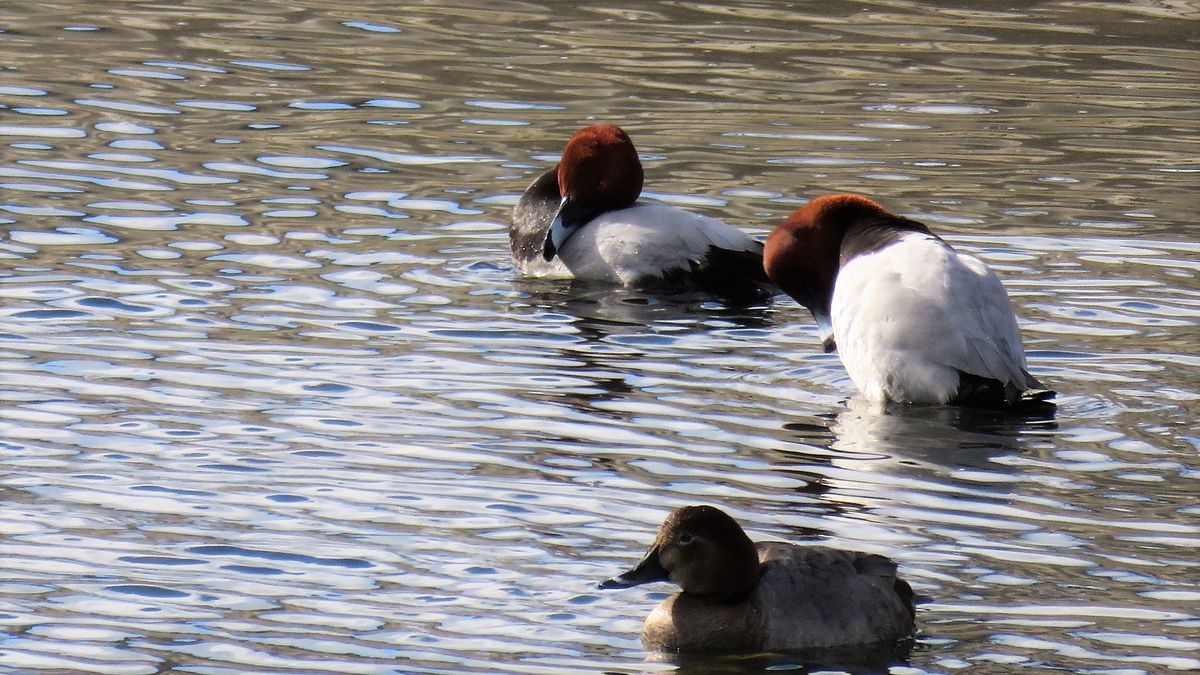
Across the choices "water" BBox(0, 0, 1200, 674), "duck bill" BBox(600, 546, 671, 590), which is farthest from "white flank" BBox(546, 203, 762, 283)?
"duck bill" BBox(600, 546, 671, 590)

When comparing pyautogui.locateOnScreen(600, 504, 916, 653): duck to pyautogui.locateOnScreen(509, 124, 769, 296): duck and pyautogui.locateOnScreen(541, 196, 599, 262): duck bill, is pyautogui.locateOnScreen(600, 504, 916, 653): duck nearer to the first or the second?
pyautogui.locateOnScreen(509, 124, 769, 296): duck

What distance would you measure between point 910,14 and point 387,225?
8.39 meters

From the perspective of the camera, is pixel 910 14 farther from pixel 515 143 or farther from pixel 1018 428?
pixel 1018 428

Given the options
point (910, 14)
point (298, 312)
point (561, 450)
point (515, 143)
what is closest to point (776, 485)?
point (561, 450)

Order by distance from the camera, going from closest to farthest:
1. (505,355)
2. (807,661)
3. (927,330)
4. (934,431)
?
(807,661) < (934,431) < (927,330) < (505,355)

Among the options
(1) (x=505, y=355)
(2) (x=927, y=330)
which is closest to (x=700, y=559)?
(2) (x=927, y=330)

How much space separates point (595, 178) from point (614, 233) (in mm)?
350

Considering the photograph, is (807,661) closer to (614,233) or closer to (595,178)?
(614,233)

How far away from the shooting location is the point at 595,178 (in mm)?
11336

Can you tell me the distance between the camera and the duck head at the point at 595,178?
1132 centimetres

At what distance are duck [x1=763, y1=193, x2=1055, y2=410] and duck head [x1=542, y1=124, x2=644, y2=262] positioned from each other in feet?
8.27

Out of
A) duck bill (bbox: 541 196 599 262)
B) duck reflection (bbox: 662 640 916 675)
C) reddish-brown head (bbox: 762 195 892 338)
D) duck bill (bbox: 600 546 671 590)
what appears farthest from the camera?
duck bill (bbox: 541 196 599 262)

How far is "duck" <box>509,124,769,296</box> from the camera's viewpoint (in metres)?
10.8

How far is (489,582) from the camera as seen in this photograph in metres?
6.32
